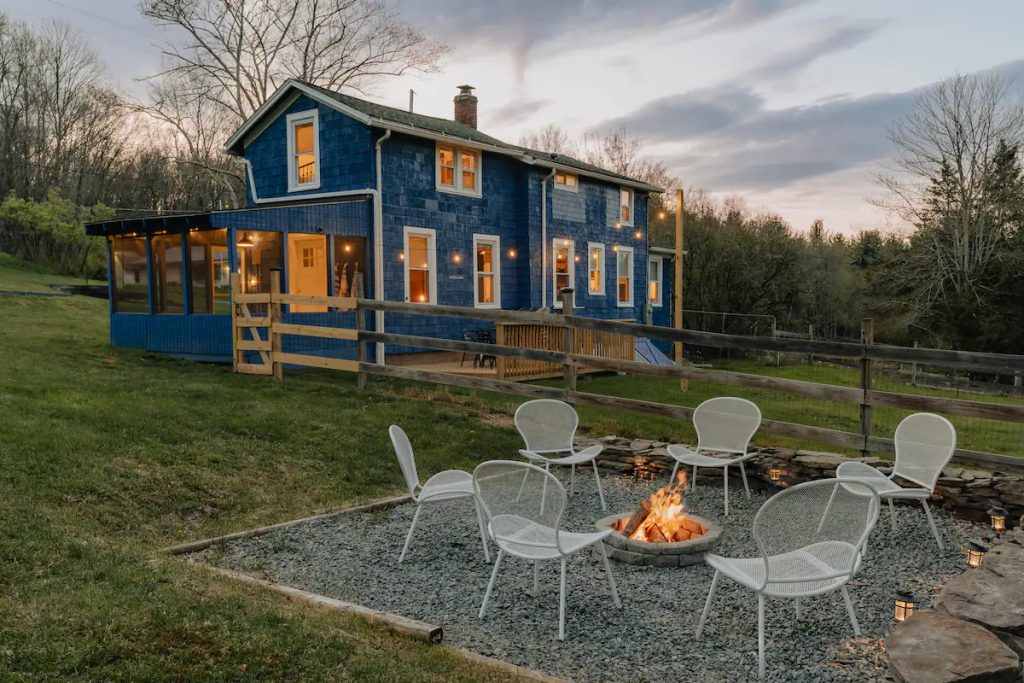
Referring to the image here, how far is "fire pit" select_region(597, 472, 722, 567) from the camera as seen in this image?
17.0 feet

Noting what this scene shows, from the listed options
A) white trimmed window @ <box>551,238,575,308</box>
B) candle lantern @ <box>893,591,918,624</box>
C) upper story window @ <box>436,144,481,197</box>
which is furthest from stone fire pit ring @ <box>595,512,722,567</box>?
white trimmed window @ <box>551,238,575,308</box>

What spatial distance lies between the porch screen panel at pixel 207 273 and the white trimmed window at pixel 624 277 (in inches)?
468

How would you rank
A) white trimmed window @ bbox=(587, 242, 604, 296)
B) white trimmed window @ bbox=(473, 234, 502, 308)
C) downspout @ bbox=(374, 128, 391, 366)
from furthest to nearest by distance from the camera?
white trimmed window @ bbox=(587, 242, 604, 296), white trimmed window @ bbox=(473, 234, 502, 308), downspout @ bbox=(374, 128, 391, 366)

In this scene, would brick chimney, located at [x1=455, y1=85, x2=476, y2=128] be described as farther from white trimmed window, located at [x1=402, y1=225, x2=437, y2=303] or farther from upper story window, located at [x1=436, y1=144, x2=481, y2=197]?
white trimmed window, located at [x1=402, y1=225, x2=437, y2=303]

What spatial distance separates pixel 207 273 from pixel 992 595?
1292cm

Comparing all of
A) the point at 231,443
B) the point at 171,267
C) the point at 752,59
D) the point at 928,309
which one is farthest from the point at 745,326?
the point at 231,443

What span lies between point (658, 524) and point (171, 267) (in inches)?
458

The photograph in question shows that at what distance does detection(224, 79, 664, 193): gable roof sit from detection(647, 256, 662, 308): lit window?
6.13 meters

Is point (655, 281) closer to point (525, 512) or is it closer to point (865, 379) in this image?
point (865, 379)

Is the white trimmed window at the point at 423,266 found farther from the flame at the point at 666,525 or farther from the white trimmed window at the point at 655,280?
the flame at the point at 666,525

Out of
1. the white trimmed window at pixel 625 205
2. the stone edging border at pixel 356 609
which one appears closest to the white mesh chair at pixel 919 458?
the stone edging border at pixel 356 609

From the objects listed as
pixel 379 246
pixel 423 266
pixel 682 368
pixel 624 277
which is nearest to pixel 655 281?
pixel 624 277

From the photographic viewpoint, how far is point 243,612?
380 cm

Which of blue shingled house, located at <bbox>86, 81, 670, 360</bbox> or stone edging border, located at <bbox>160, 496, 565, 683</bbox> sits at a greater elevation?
blue shingled house, located at <bbox>86, 81, 670, 360</bbox>
